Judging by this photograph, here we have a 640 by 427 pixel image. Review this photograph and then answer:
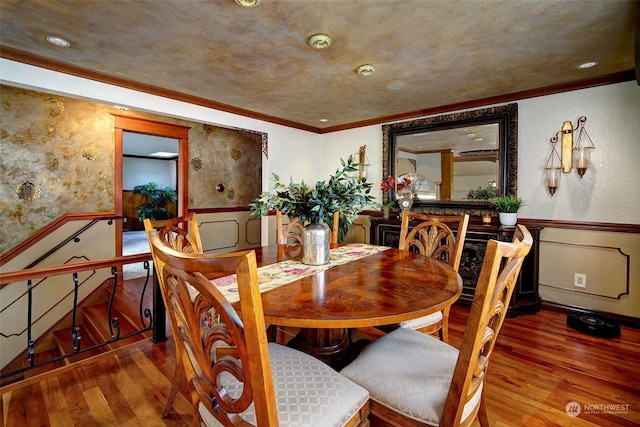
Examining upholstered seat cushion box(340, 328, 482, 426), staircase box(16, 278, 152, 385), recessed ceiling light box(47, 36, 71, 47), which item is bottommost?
staircase box(16, 278, 152, 385)

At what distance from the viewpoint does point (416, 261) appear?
1.79m

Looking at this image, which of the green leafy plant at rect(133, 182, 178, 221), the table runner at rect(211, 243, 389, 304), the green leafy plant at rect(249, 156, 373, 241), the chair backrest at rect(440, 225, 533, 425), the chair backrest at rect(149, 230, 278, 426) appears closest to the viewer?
the chair backrest at rect(149, 230, 278, 426)

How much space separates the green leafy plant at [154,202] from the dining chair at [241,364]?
7.47 meters

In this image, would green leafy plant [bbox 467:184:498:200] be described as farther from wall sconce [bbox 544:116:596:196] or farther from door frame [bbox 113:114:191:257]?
door frame [bbox 113:114:191:257]

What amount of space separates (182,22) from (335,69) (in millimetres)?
1167

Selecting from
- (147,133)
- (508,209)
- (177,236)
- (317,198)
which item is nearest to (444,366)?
(317,198)

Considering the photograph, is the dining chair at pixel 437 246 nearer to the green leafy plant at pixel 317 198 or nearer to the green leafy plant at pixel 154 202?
the green leafy plant at pixel 317 198

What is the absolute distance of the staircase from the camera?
2965 mm

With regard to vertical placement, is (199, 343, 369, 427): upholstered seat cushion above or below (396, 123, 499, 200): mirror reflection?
below

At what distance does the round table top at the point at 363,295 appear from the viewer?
98cm

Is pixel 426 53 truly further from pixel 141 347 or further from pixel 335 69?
pixel 141 347

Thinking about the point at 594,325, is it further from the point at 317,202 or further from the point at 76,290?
the point at 76,290

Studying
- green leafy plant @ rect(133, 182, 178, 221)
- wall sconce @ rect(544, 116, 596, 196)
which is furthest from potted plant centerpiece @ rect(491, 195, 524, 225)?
green leafy plant @ rect(133, 182, 178, 221)

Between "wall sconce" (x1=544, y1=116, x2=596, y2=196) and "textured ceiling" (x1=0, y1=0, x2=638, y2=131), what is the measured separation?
444 mm
